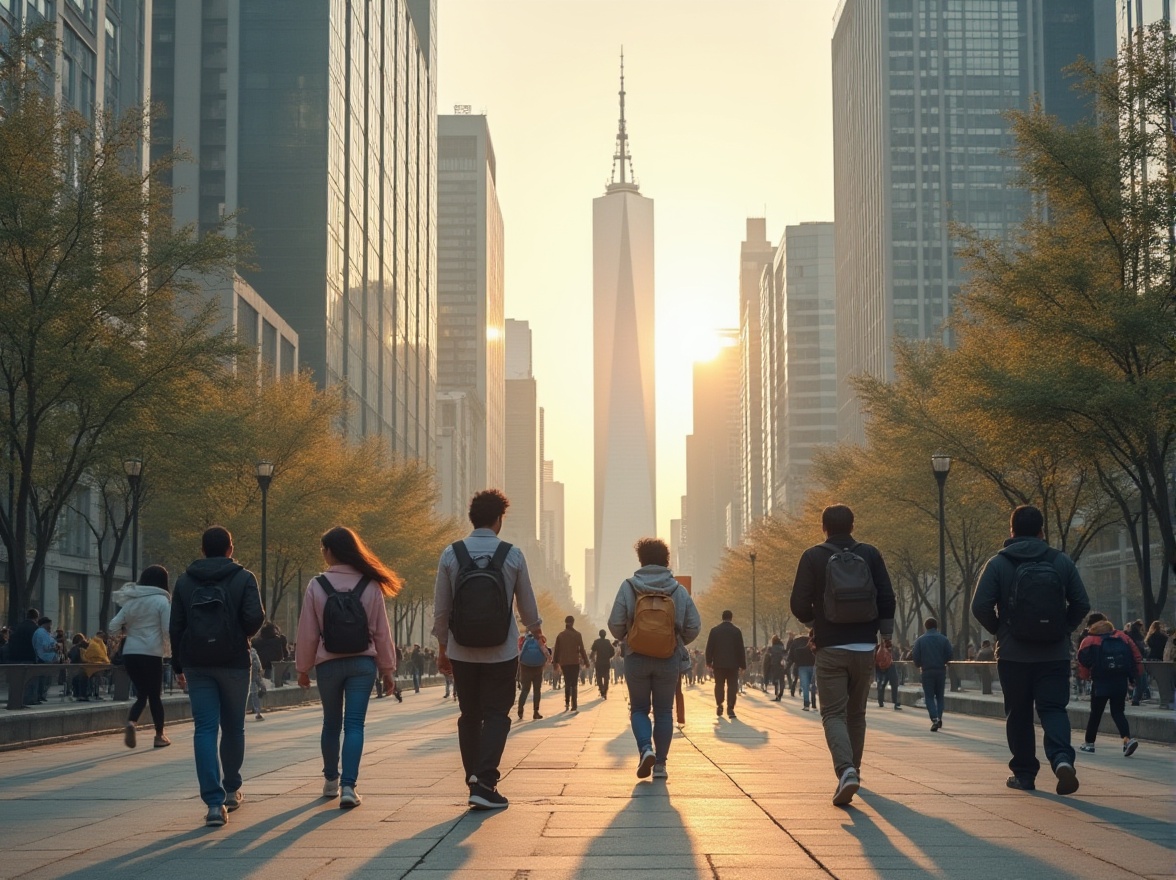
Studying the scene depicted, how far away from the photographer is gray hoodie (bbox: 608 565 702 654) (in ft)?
39.9

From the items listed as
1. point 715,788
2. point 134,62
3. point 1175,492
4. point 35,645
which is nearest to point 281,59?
point 134,62

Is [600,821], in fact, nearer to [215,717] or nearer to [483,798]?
[483,798]

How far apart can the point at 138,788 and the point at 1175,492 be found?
43.7m

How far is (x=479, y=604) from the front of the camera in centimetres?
1004

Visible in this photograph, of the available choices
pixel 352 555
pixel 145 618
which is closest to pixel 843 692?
pixel 352 555

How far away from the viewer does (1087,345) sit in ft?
97.3

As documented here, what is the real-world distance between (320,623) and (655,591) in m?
2.90

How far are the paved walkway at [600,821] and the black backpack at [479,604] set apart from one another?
109 centimetres

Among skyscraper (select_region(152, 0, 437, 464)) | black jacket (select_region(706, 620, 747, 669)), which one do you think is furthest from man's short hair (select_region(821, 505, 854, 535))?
skyscraper (select_region(152, 0, 437, 464))

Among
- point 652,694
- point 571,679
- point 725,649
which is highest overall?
point 652,694

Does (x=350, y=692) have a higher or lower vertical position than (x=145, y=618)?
lower

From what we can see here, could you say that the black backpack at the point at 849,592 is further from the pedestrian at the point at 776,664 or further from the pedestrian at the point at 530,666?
the pedestrian at the point at 776,664

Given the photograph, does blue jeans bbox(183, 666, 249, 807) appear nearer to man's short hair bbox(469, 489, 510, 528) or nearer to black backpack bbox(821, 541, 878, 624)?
man's short hair bbox(469, 489, 510, 528)

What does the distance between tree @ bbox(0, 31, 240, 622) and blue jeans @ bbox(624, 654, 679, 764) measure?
1882 cm
